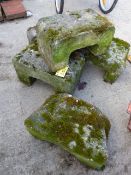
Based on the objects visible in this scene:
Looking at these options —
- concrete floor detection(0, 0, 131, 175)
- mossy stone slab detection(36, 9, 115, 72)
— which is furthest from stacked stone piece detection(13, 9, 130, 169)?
concrete floor detection(0, 0, 131, 175)

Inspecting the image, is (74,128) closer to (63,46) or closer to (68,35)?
(63,46)

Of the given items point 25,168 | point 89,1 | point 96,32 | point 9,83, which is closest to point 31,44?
point 9,83

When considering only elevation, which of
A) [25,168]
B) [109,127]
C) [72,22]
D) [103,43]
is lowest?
[25,168]

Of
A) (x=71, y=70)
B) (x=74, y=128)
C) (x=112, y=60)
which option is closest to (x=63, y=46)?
(x=71, y=70)

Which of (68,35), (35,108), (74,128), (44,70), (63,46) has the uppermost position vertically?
(68,35)

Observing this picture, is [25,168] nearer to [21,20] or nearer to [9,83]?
[9,83]

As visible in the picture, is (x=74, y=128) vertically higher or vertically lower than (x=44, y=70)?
lower
